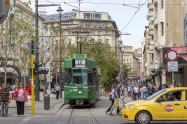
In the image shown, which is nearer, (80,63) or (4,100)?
(4,100)

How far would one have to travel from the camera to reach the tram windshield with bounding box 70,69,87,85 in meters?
30.6

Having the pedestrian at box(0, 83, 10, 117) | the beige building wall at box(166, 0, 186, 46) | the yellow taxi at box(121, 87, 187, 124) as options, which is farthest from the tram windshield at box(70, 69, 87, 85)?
the beige building wall at box(166, 0, 186, 46)

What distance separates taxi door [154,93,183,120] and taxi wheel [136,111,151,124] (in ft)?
1.69

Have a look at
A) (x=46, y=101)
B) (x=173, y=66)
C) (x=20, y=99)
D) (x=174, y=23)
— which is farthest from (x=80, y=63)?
(x=174, y=23)

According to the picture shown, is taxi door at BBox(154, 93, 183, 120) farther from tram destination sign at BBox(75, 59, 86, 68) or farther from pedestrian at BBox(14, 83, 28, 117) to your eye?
tram destination sign at BBox(75, 59, 86, 68)

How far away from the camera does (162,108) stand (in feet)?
→ 60.5

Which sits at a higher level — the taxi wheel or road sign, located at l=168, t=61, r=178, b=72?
road sign, located at l=168, t=61, r=178, b=72

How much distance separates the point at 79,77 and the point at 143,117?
1229 cm

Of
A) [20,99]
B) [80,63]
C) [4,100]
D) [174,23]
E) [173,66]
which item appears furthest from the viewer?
[174,23]

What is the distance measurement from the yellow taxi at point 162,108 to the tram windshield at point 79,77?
11721mm

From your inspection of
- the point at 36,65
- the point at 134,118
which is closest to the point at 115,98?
the point at 36,65

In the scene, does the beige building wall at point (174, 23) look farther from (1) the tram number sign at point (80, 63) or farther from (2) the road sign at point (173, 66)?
(2) the road sign at point (173, 66)

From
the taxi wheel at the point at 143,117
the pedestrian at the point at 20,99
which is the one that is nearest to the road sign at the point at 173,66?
the taxi wheel at the point at 143,117

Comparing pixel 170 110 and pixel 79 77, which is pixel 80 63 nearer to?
pixel 79 77
